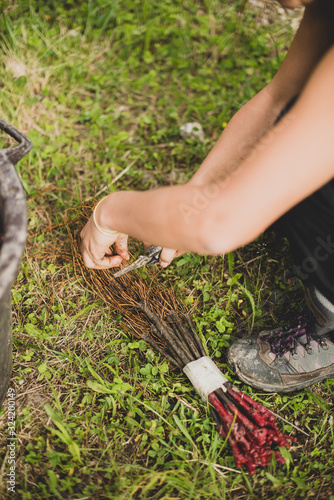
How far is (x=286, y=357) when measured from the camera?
79.0 inches

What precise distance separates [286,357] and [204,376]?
0.48 metres

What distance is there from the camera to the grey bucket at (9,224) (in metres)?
1.11

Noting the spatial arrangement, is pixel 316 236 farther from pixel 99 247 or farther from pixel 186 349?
pixel 99 247

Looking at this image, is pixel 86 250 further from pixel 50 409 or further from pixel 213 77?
pixel 213 77

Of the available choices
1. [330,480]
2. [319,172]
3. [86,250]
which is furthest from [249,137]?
[330,480]

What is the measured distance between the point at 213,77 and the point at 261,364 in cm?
235

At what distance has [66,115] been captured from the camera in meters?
2.79

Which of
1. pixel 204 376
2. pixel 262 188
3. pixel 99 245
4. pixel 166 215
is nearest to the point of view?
pixel 262 188

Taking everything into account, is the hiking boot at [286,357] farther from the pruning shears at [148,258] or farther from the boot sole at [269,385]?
the pruning shears at [148,258]

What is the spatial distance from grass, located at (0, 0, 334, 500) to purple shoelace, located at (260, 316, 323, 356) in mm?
184

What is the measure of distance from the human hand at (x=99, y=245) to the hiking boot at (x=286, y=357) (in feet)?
2.58

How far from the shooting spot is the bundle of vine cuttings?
1.73 metres

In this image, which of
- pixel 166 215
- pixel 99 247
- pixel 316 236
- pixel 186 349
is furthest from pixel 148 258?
pixel 316 236

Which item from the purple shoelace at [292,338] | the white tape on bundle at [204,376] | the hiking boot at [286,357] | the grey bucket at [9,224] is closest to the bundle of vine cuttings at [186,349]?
the white tape on bundle at [204,376]
